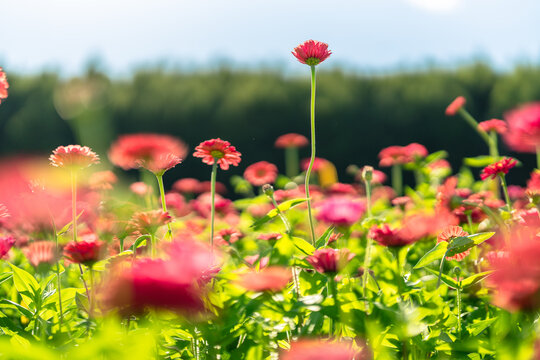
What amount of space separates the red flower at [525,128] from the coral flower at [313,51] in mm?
359

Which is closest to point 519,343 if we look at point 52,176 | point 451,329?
point 451,329

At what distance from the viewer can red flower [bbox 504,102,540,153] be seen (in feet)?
2.51

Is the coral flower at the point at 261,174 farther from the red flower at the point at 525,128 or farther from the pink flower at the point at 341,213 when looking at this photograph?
the red flower at the point at 525,128

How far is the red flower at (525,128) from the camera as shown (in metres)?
0.76

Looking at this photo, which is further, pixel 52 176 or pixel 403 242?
pixel 52 176

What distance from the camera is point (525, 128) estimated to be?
0.77m

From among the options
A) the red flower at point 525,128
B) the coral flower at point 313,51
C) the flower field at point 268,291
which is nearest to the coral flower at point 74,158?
the flower field at point 268,291

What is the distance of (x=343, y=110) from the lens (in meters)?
7.79

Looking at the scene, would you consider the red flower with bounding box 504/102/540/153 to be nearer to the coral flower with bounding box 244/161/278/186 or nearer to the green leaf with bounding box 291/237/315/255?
the green leaf with bounding box 291/237/315/255

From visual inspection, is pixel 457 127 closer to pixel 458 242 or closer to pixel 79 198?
pixel 79 198

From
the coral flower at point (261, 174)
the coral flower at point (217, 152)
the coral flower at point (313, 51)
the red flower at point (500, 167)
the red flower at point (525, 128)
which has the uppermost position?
the coral flower at point (313, 51)

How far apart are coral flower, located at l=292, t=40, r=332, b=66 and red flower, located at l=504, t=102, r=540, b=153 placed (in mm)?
359

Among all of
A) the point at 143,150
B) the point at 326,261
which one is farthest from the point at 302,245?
the point at 143,150

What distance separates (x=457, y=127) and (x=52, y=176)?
716cm
